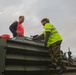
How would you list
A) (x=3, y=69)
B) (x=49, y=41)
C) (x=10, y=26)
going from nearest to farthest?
1. (x=3, y=69)
2. (x=49, y=41)
3. (x=10, y=26)

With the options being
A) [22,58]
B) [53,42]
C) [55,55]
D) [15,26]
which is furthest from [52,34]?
[15,26]

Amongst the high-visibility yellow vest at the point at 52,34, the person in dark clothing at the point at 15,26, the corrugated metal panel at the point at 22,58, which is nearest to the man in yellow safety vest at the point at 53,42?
the high-visibility yellow vest at the point at 52,34

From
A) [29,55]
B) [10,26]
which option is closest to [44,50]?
[29,55]

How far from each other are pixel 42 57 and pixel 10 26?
2500 millimetres

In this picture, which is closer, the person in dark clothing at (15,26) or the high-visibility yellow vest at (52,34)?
the high-visibility yellow vest at (52,34)

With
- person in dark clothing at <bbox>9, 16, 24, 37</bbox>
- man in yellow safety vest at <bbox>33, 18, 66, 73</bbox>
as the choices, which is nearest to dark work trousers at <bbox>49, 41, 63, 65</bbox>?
man in yellow safety vest at <bbox>33, 18, 66, 73</bbox>

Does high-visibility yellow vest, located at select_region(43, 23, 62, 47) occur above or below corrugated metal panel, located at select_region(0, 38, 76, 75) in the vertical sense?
above

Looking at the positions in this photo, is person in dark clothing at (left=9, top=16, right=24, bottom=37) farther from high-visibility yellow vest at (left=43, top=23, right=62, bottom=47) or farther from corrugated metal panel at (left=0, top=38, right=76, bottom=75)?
corrugated metal panel at (left=0, top=38, right=76, bottom=75)

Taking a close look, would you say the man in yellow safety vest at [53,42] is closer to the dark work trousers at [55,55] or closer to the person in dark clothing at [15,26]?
the dark work trousers at [55,55]

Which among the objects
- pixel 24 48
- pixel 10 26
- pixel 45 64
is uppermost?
pixel 10 26

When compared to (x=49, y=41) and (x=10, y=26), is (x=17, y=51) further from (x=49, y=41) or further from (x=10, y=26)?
(x=10, y=26)

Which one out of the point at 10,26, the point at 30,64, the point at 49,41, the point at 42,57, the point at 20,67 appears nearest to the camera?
the point at 20,67

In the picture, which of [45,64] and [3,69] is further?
[45,64]

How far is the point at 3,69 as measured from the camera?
13.7 feet
